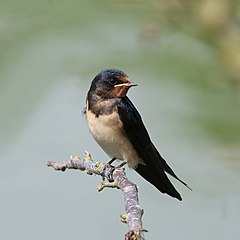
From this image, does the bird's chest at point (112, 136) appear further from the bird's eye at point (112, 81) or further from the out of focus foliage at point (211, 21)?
the out of focus foliage at point (211, 21)

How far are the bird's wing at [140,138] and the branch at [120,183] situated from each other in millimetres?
238

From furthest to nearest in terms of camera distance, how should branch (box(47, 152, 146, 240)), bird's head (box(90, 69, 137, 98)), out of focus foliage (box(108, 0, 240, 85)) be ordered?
bird's head (box(90, 69, 137, 98)) < out of focus foliage (box(108, 0, 240, 85)) < branch (box(47, 152, 146, 240))

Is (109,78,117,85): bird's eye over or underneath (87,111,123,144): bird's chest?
over

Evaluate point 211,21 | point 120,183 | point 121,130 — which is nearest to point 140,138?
point 121,130

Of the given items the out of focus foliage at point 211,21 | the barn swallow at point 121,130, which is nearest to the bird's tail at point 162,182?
the barn swallow at point 121,130

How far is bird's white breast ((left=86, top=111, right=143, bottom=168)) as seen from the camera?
1830 millimetres

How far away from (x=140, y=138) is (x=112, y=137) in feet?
0.18

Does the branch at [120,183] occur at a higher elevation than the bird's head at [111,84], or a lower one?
lower

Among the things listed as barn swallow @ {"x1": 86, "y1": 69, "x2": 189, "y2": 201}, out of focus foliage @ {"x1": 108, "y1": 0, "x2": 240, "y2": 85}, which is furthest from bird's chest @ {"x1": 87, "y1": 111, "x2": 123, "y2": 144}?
out of focus foliage @ {"x1": 108, "y1": 0, "x2": 240, "y2": 85}

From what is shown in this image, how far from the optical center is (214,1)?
3.93 feet

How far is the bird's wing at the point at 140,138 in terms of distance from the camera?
6.00 feet

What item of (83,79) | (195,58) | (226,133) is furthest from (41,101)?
(226,133)

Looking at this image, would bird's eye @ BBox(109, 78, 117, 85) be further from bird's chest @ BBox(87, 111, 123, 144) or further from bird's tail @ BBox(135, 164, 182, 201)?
bird's tail @ BBox(135, 164, 182, 201)

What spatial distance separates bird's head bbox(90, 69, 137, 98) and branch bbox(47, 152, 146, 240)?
206 mm
